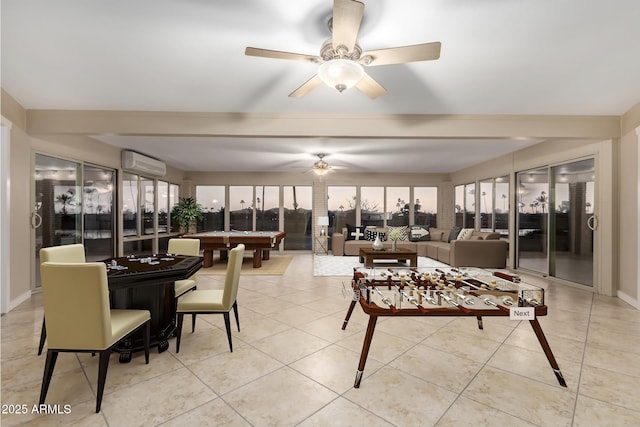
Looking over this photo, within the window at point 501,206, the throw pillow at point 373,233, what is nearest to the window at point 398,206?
the throw pillow at point 373,233

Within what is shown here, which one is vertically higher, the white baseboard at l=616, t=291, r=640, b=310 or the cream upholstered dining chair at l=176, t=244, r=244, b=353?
the cream upholstered dining chair at l=176, t=244, r=244, b=353

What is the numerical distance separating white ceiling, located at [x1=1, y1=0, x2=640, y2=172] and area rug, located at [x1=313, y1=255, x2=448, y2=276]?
3456 millimetres

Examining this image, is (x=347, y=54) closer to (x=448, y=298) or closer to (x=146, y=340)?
(x=448, y=298)

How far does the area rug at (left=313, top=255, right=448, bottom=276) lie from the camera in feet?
20.4

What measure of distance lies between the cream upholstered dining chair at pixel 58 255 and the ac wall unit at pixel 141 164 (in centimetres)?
359

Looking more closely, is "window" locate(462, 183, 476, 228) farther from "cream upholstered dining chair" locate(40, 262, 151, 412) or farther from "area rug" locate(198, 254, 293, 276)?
"cream upholstered dining chair" locate(40, 262, 151, 412)

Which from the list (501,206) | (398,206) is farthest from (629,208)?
(398,206)

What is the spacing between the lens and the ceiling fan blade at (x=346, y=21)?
171 centimetres

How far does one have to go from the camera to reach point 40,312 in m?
3.57

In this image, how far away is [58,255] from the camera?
2822 millimetres

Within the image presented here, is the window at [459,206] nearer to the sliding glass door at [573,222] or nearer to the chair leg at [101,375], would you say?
the sliding glass door at [573,222]

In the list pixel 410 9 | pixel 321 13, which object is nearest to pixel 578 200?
pixel 410 9

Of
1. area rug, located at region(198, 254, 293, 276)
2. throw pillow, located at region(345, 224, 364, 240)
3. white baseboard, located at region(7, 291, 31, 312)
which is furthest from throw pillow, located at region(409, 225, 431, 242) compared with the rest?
white baseboard, located at region(7, 291, 31, 312)

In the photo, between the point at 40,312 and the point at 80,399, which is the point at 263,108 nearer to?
the point at 80,399
